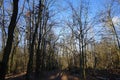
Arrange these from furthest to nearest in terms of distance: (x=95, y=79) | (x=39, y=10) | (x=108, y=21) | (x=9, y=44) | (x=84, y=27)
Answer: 1. (x=108, y=21)
2. (x=95, y=79)
3. (x=39, y=10)
4. (x=84, y=27)
5. (x=9, y=44)

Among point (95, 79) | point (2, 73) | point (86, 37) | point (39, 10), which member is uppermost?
point (39, 10)

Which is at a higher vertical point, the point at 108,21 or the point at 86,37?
the point at 108,21

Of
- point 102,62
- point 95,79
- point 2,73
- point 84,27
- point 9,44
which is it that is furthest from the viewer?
point 102,62

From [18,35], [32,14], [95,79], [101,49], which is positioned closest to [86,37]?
[95,79]

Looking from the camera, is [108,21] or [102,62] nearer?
[108,21]

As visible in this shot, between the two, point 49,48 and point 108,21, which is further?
point 49,48

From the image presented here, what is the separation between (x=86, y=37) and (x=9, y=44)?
18434 mm

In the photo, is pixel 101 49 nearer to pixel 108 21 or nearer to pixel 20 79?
pixel 108 21

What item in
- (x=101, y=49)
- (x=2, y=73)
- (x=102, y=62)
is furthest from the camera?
(x=101, y=49)

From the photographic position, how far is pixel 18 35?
46875 millimetres

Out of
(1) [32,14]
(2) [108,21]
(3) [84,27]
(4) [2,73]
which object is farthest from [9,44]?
(2) [108,21]

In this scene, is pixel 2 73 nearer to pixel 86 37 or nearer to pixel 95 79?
pixel 86 37

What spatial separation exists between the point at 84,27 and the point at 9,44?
1642 cm

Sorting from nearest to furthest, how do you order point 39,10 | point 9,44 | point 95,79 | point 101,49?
point 9,44, point 39,10, point 95,79, point 101,49
